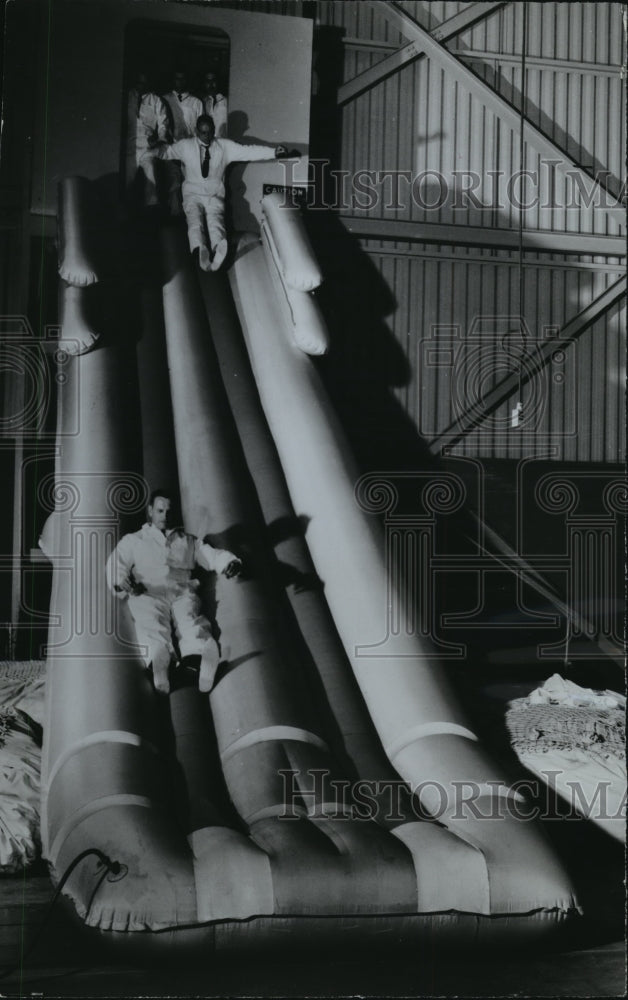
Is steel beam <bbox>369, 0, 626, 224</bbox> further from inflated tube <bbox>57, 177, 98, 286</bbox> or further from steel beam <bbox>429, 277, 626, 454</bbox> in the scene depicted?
inflated tube <bbox>57, 177, 98, 286</bbox>

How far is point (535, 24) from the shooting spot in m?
3.95

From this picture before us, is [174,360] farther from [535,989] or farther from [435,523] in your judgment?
[535,989]

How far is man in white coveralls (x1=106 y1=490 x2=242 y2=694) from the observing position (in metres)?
3.18

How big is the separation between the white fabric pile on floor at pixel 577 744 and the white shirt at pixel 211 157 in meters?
2.21

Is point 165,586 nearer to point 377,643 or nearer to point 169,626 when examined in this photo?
point 169,626

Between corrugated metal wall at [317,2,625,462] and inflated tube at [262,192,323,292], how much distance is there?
0.25 m

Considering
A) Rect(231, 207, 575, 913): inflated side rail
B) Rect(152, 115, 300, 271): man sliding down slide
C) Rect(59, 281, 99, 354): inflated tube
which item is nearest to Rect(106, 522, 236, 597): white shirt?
Rect(231, 207, 575, 913): inflated side rail

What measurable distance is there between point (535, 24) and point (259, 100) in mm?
1101

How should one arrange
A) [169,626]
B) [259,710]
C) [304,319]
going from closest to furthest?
1. [259,710]
2. [169,626]
3. [304,319]

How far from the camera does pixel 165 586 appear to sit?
3252 mm

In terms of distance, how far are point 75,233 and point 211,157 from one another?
23.8 inches

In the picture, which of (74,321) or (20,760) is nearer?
(20,760)

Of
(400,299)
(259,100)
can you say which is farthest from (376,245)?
(259,100)

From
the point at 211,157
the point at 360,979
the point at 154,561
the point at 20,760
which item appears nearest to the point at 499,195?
the point at 211,157
